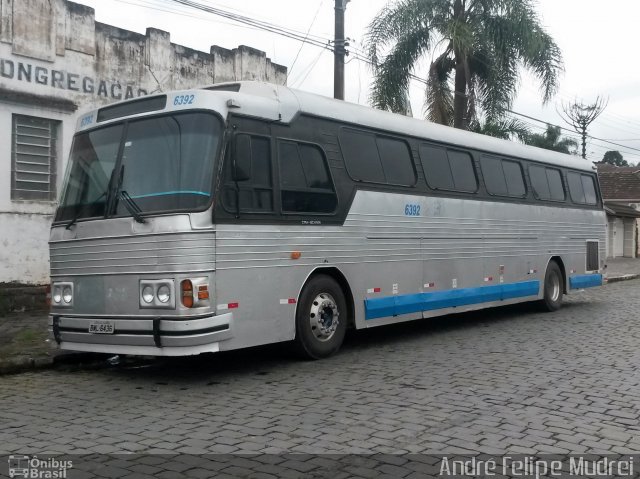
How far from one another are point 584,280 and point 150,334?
37.8 feet

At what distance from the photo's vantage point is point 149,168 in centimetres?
760

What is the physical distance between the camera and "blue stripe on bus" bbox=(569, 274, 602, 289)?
1549cm

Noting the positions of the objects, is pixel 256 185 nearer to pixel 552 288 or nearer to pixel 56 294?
pixel 56 294

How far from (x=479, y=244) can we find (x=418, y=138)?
94.6 inches

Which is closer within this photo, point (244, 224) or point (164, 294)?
point (164, 294)

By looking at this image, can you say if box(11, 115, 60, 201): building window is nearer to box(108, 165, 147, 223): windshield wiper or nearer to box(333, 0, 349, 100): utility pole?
box(333, 0, 349, 100): utility pole

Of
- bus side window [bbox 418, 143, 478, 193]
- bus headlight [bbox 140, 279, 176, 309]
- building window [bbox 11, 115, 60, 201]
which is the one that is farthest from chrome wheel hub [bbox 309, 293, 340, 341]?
building window [bbox 11, 115, 60, 201]

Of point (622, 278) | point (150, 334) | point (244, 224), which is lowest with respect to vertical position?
point (622, 278)

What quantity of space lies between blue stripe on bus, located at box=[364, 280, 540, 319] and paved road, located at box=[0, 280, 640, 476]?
21.7 inches

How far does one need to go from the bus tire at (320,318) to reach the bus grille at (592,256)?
352 inches

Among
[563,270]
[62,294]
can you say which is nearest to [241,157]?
[62,294]

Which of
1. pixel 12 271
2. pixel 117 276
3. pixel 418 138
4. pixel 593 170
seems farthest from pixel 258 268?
pixel 593 170

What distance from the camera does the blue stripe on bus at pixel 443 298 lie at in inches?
383

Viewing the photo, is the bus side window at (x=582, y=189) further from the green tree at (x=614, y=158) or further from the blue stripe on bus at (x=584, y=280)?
the green tree at (x=614, y=158)
